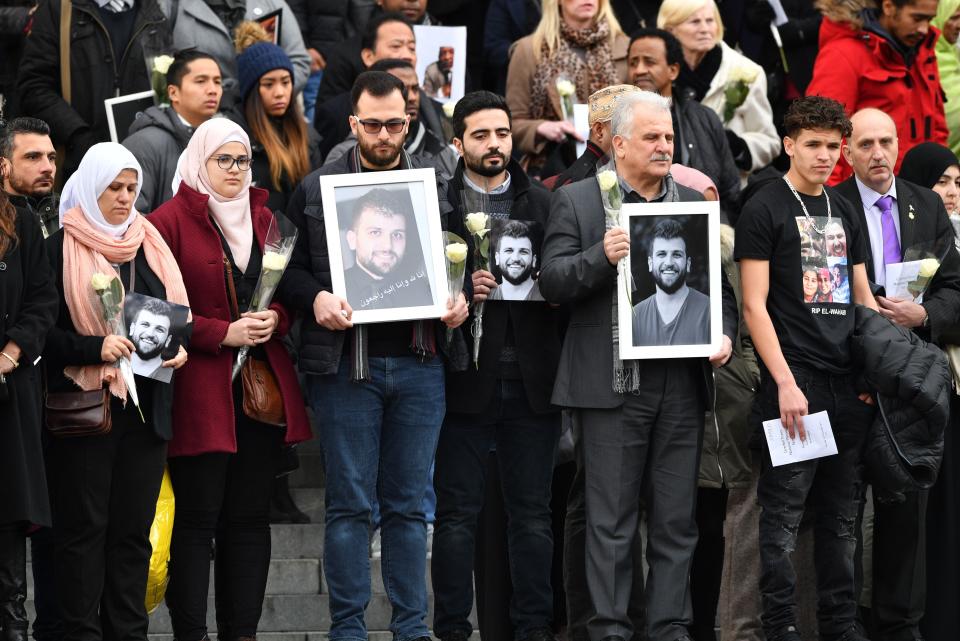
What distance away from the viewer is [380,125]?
23.0 feet

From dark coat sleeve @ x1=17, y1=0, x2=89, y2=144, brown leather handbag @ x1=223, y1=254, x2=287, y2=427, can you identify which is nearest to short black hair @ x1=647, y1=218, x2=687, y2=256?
brown leather handbag @ x1=223, y1=254, x2=287, y2=427

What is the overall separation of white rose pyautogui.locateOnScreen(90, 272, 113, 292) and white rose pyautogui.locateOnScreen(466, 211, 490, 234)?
158 cm

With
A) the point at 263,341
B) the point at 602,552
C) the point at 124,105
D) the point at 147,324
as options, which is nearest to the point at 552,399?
the point at 602,552

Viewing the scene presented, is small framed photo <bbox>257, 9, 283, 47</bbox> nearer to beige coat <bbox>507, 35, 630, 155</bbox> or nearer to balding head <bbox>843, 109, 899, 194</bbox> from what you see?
beige coat <bbox>507, 35, 630, 155</bbox>

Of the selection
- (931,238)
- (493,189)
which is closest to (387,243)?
(493,189)

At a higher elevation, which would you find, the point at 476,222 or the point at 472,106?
the point at 472,106

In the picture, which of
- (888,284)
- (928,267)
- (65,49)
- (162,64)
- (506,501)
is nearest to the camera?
(506,501)

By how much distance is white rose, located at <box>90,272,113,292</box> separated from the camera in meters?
6.50

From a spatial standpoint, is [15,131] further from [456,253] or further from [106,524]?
[456,253]

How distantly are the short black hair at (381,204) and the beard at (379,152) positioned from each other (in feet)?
0.62

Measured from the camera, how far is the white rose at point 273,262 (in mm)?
6746

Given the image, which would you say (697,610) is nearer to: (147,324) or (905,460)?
(905,460)

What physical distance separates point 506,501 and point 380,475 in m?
0.62

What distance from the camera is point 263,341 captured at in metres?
6.89
